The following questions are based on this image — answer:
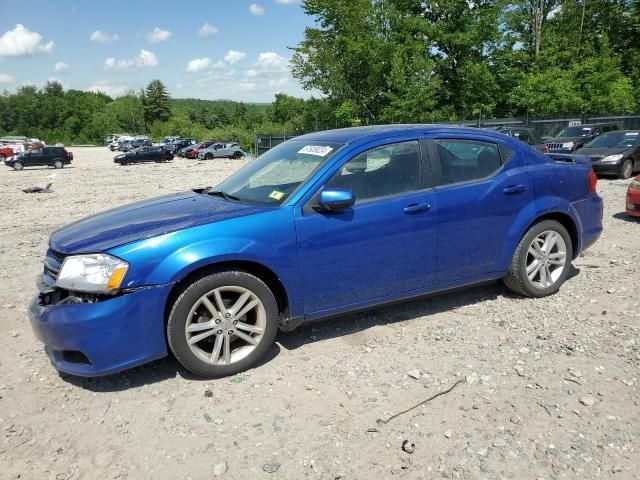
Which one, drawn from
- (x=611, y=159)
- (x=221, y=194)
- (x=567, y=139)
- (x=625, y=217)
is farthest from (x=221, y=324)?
(x=567, y=139)

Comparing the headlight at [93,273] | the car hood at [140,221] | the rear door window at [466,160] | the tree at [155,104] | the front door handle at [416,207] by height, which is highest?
the tree at [155,104]

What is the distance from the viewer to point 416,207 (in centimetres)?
399

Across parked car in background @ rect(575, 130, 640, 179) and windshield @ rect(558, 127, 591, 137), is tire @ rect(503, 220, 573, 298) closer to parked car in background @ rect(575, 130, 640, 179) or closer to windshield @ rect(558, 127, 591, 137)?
parked car in background @ rect(575, 130, 640, 179)

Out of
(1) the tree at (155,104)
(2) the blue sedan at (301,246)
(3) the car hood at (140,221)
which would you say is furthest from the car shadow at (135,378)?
(1) the tree at (155,104)

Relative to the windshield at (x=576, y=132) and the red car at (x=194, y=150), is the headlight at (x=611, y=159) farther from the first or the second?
the red car at (x=194, y=150)

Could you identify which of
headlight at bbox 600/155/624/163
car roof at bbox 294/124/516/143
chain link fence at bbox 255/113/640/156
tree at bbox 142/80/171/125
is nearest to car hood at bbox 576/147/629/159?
headlight at bbox 600/155/624/163

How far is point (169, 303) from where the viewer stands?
3359 millimetres

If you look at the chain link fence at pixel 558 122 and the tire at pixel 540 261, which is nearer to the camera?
the tire at pixel 540 261

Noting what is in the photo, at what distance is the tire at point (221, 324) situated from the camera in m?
3.33

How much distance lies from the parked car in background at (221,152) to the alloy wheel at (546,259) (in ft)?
124

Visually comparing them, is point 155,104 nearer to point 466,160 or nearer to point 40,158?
point 40,158

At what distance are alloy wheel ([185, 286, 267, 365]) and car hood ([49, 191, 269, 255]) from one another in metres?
0.53

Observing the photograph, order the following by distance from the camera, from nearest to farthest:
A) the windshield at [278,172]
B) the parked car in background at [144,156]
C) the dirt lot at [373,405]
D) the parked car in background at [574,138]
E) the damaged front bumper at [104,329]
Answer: the dirt lot at [373,405] → the damaged front bumper at [104,329] → the windshield at [278,172] → the parked car in background at [574,138] → the parked car in background at [144,156]

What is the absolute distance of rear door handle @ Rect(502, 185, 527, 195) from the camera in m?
4.45
